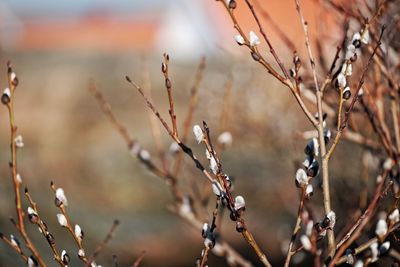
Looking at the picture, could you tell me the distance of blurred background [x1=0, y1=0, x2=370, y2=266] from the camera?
5.43 metres

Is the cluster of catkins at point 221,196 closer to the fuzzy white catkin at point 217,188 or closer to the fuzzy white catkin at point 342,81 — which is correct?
the fuzzy white catkin at point 217,188

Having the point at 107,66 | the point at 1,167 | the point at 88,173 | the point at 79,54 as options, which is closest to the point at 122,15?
the point at 79,54

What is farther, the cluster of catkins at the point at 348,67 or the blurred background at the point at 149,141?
the blurred background at the point at 149,141

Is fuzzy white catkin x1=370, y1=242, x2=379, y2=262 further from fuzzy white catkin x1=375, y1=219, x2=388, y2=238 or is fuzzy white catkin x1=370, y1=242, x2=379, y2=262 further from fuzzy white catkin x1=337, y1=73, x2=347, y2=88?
fuzzy white catkin x1=337, y1=73, x2=347, y2=88

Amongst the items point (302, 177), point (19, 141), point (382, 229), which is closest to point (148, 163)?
point (19, 141)

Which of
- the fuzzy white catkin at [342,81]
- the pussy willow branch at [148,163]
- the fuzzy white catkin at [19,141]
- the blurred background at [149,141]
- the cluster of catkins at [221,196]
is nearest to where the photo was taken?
the cluster of catkins at [221,196]

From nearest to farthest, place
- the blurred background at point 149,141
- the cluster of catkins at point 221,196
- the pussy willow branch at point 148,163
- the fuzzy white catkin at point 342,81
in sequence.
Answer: the cluster of catkins at point 221,196 < the fuzzy white catkin at point 342,81 < the pussy willow branch at point 148,163 < the blurred background at point 149,141

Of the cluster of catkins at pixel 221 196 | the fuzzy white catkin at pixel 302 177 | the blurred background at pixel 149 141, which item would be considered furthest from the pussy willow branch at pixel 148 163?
the fuzzy white catkin at pixel 302 177

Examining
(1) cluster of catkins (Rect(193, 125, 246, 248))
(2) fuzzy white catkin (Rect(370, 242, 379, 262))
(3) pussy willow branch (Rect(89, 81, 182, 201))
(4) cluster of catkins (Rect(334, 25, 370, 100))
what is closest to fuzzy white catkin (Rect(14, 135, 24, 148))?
(1) cluster of catkins (Rect(193, 125, 246, 248))

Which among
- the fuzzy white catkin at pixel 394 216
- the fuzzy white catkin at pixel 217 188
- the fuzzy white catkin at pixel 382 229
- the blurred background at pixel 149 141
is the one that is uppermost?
the blurred background at pixel 149 141

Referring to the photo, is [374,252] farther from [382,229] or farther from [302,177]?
[302,177]

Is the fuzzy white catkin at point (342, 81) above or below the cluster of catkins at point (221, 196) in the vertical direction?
above

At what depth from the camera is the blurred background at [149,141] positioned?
5.43 m

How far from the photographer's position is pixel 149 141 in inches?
481
